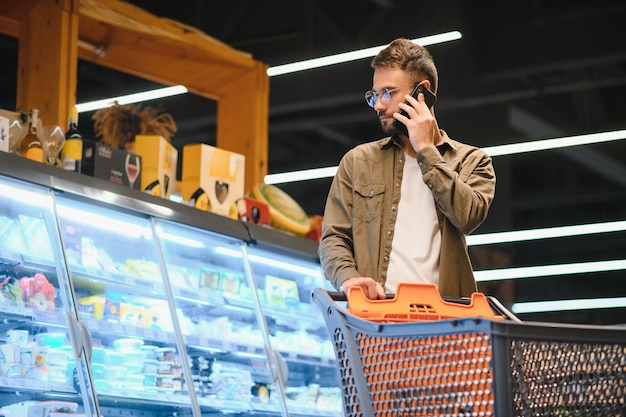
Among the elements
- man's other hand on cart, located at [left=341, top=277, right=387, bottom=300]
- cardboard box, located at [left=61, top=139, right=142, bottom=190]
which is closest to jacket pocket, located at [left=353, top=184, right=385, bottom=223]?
man's other hand on cart, located at [left=341, top=277, right=387, bottom=300]

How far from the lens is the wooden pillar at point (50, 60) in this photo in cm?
478

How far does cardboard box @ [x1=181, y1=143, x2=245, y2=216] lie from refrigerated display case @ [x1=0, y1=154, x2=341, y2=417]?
0.18 meters

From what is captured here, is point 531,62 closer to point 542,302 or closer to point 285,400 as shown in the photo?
point 542,302

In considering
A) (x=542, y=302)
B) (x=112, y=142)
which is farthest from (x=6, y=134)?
(x=542, y=302)

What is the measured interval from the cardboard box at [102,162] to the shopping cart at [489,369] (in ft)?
10.2

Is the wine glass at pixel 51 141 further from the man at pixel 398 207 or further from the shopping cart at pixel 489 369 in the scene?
the shopping cart at pixel 489 369

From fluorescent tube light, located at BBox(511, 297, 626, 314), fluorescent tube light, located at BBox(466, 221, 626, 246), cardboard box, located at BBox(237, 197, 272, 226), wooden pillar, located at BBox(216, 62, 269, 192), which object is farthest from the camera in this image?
fluorescent tube light, located at BBox(511, 297, 626, 314)

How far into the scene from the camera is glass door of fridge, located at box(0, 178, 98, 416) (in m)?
4.04

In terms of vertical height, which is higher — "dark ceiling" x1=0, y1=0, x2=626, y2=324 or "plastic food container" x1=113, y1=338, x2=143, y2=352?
"dark ceiling" x1=0, y1=0, x2=626, y2=324

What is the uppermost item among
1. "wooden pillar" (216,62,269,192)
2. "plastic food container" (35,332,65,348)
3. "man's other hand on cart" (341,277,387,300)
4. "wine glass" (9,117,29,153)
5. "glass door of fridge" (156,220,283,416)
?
"wooden pillar" (216,62,269,192)

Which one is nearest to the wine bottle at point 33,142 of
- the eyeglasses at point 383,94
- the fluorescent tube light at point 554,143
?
the eyeglasses at point 383,94

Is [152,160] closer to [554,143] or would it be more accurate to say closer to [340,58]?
[340,58]

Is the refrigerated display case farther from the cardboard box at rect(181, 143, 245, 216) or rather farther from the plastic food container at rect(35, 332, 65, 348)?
the cardboard box at rect(181, 143, 245, 216)

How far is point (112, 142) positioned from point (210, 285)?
0.95 meters
